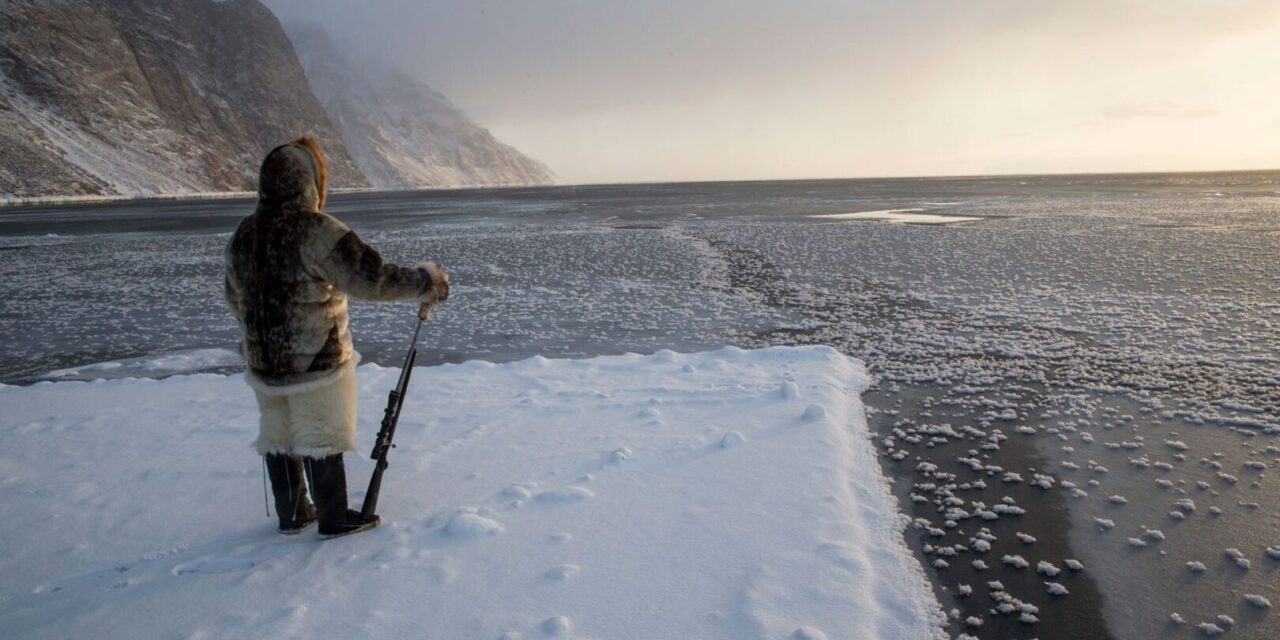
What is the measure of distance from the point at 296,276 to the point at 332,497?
3.87 feet

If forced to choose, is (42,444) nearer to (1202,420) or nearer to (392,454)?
(392,454)

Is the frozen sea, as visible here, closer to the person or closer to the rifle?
the rifle

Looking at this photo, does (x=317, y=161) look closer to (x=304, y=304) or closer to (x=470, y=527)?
(x=304, y=304)

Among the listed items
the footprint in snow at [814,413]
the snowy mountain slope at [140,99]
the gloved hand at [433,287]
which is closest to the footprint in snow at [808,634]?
the gloved hand at [433,287]

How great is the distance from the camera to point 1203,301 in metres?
11.0

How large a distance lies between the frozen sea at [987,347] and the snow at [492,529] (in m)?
0.62

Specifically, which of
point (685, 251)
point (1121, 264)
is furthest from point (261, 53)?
point (1121, 264)

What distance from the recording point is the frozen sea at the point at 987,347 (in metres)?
3.74

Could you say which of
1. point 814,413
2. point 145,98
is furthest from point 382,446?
point 145,98

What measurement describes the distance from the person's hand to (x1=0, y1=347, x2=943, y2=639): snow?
1208 millimetres

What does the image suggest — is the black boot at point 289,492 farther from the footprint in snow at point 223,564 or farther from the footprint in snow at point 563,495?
the footprint in snow at point 563,495

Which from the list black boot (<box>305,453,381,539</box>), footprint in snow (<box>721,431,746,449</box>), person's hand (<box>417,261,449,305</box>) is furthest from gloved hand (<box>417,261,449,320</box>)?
footprint in snow (<box>721,431,746,449</box>)

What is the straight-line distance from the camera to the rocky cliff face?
70500 millimetres

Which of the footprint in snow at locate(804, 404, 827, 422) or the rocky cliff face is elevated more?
the rocky cliff face
